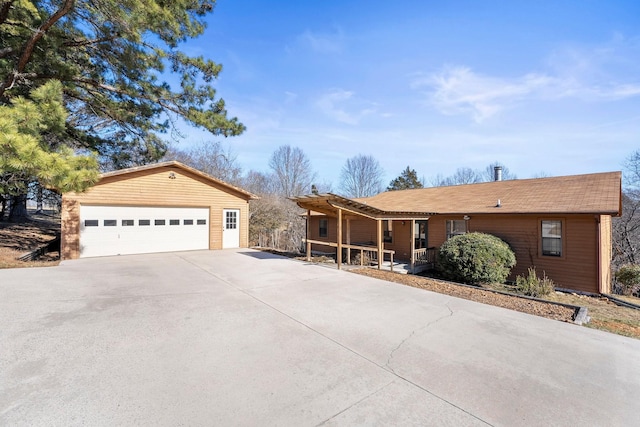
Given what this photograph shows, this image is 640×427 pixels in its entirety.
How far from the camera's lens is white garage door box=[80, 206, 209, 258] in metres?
11.3

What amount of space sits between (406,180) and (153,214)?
25346 mm

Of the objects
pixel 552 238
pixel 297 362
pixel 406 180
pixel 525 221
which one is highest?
pixel 406 180

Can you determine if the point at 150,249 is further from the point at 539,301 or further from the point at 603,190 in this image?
the point at 603,190

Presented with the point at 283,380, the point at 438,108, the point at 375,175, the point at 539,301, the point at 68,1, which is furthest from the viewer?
the point at 375,175

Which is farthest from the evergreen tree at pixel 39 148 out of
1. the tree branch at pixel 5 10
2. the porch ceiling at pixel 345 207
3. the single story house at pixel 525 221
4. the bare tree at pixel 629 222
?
the bare tree at pixel 629 222

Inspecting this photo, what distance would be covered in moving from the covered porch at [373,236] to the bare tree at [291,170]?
52.7 feet

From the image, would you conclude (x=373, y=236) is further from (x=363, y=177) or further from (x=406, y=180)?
(x=363, y=177)

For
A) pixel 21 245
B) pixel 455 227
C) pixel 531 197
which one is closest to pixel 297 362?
pixel 455 227

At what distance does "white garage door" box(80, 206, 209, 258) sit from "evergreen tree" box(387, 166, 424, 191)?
22258 millimetres

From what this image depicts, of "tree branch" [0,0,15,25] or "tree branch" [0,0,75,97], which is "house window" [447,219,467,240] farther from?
"tree branch" [0,0,15,25]

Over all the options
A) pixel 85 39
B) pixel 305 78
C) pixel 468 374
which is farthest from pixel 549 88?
pixel 85 39

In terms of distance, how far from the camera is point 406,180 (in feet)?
102

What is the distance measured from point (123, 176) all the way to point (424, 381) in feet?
44.0

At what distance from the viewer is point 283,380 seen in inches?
116
